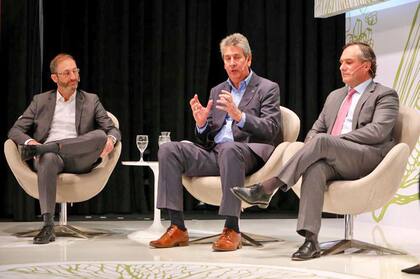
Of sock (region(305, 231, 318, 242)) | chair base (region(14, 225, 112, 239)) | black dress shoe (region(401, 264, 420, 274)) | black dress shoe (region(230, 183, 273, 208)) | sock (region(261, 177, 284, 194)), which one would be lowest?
chair base (region(14, 225, 112, 239))

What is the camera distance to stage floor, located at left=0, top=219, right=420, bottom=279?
3.53 metres

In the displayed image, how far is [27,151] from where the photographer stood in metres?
4.58

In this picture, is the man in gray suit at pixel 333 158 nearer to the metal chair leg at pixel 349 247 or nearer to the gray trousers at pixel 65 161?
the metal chair leg at pixel 349 247

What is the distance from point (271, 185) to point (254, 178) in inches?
14.4

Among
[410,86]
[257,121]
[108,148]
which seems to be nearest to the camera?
[257,121]

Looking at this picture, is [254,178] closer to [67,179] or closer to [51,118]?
[67,179]

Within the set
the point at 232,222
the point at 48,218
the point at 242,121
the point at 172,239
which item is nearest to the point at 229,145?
the point at 242,121

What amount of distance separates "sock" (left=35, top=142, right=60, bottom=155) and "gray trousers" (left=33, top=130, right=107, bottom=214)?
1.0 inches

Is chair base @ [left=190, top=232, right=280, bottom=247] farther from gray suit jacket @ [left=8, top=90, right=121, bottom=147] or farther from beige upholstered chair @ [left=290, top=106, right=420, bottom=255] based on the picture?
gray suit jacket @ [left=8, top=90, right=121, bottom=147]

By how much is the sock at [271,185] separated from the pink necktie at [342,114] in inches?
23.1

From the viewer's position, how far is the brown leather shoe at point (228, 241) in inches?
167

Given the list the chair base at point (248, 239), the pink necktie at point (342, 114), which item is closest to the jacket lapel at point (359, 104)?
the pink necktie at point (342, 114)

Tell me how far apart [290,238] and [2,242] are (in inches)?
75.0

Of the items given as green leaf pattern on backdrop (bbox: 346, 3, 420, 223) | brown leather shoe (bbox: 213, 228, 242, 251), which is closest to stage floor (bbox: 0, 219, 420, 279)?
brown leather shoe (bbox: 213, 228, 242, 251)
